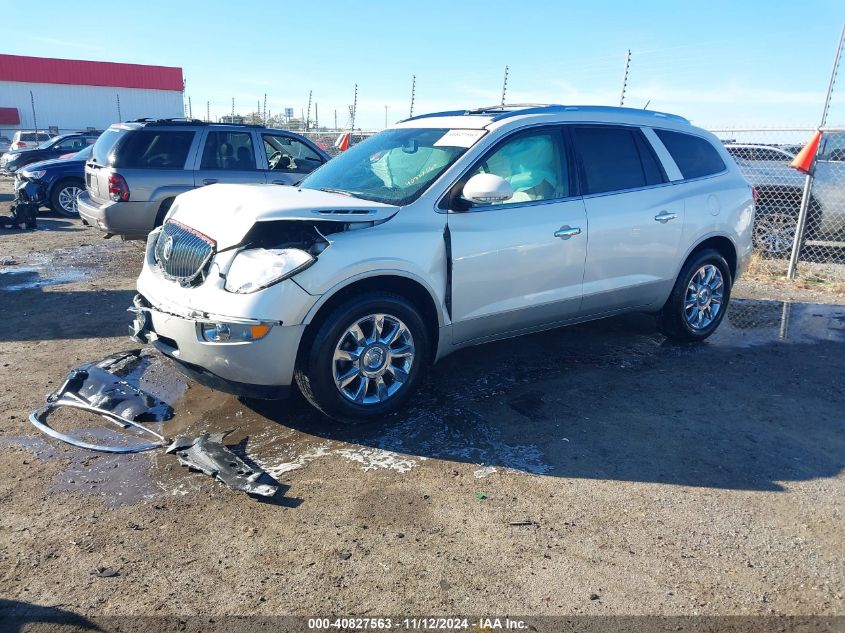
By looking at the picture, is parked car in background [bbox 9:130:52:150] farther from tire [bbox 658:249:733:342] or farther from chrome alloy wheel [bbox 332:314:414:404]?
tire [bbox 658:249:733:342]

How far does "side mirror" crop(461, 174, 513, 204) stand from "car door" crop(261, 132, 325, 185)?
18.1 feet

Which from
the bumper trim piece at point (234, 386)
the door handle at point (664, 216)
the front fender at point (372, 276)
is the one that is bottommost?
the bumper trim piece at point (234, 386)

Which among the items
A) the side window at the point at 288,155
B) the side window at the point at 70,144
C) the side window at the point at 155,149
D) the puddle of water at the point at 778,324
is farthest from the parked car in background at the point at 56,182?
the puddle of water at the point at 778,324

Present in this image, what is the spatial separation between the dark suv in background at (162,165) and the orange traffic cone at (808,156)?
678cm

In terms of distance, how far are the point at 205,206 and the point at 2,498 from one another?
6.58 feet

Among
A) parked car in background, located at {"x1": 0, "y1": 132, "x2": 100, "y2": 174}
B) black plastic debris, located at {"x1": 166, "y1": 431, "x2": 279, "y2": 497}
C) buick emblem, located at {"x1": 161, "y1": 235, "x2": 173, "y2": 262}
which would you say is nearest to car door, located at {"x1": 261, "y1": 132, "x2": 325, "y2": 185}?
buick emblem, located at {"x1": 161, "y1": 235, "x2": 173, "y2": 262}

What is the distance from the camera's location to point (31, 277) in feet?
26.8

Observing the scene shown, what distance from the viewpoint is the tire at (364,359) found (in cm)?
387

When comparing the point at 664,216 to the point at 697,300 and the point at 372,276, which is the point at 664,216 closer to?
the point at 697,300

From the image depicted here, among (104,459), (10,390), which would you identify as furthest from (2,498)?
(10,390)

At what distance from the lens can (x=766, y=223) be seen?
10211 mm

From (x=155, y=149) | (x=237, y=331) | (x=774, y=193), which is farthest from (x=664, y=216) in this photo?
(x=155, y=149)

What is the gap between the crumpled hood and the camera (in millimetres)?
3855

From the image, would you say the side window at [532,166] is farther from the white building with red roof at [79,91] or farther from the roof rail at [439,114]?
the white building with red roof at [79,91]
